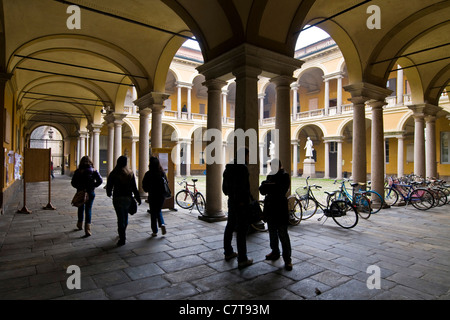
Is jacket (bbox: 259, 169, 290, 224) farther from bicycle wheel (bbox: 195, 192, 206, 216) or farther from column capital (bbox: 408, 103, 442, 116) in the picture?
column capital (bbox: 408, 103, 442, 116)

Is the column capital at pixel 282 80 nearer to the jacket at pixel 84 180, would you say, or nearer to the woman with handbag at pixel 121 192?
the woman with handbag at pixel 121 192

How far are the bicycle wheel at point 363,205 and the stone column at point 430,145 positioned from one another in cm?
689

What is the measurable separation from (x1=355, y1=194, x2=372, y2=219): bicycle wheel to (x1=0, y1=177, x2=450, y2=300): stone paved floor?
29.7 inches

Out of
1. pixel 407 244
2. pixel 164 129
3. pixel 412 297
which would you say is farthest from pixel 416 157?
pixel 164 129

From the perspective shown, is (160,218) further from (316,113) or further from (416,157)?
(316,113)

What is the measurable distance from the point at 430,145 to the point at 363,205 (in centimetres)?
712

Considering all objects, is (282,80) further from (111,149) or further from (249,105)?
(111,149)

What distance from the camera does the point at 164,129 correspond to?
2958cm

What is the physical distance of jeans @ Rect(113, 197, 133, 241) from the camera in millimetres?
4609

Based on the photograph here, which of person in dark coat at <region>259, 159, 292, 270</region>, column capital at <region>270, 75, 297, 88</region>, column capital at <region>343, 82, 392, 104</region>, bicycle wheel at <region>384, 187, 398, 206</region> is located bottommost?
bicycle wheel at <region>384, 187, 398, 206</region>

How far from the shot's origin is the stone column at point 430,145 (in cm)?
1165

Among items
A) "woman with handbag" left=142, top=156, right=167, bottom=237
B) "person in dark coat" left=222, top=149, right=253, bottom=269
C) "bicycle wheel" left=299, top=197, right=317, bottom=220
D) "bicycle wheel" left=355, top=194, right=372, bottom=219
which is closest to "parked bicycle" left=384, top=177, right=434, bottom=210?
"bicycle wheel" left=355, top=194, right=372, bottom=219

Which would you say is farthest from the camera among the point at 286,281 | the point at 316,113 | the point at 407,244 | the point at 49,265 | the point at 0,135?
the point at 316,113
